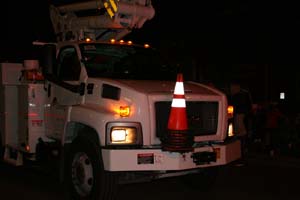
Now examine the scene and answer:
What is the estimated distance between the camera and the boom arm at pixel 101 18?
8695 millimetres

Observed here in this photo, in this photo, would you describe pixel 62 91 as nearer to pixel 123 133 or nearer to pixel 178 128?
pixel 123 133

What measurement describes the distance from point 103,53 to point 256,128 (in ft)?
24.9

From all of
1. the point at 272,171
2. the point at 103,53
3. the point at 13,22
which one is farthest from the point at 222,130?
the point at 13,22

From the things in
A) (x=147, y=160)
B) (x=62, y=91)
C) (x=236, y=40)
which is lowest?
(x=147, y=160)

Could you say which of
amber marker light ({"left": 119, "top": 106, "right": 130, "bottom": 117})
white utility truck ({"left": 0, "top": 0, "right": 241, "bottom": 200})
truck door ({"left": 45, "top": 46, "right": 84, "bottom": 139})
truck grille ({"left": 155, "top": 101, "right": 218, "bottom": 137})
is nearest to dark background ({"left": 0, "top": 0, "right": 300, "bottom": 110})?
white utility truck ({"left": 0, "top": 0, "right": 241, "bottom": 200})

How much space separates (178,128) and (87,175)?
1.48 meters

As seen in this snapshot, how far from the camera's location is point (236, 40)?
16766 millimetres

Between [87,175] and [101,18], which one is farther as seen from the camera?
[101,18]

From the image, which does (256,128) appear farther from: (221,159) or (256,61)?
(221,159)

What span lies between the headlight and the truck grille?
12.6 inches

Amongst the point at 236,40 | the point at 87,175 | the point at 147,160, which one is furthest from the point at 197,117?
the point at 236,40

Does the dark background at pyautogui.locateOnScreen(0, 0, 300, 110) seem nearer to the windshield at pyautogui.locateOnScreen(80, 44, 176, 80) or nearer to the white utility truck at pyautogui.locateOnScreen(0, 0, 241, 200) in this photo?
the white utility truck at pyautogui.locateOnScreen(0, 0, 241, 200)

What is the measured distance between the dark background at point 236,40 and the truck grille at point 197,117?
706cm

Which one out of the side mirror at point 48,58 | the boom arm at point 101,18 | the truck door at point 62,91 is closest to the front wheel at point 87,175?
the truck door at point 62,91
